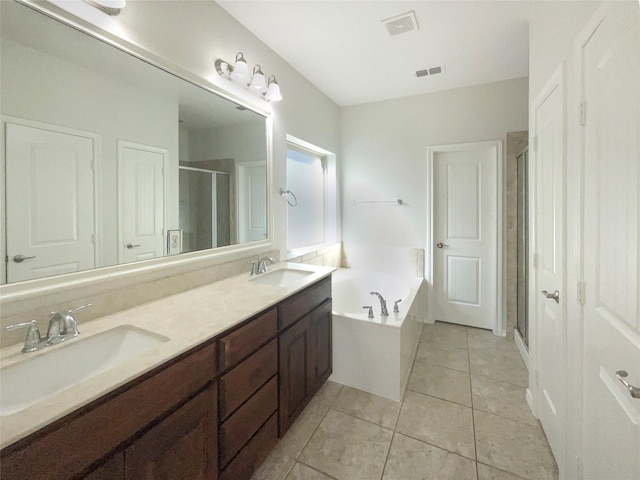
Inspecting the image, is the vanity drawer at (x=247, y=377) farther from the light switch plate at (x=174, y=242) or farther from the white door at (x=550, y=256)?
the white door at (x=550, y=256)

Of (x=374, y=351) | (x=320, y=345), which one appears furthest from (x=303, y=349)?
(x=374, y=351)

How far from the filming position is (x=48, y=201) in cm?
107

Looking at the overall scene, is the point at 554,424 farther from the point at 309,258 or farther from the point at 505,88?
the point at 505,88

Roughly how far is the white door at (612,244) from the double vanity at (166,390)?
126cm

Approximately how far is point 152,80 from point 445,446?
2.50 meters

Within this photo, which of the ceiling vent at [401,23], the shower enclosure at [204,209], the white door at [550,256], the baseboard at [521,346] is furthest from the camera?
the baseboard at [521,346]

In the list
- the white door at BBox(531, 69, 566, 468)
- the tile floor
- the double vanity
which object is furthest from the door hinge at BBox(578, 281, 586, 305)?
the double vanity

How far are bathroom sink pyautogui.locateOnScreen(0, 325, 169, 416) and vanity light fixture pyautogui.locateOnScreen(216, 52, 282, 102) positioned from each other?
1573mm

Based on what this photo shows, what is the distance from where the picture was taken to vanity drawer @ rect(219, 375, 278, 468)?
114 centimetres

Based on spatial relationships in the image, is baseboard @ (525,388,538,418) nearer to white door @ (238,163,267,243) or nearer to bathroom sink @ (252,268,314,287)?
bathroom sink @ (252,268,314,287)

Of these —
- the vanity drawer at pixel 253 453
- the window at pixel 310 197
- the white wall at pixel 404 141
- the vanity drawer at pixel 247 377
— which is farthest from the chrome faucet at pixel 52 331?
the white wall at pixel 404 141

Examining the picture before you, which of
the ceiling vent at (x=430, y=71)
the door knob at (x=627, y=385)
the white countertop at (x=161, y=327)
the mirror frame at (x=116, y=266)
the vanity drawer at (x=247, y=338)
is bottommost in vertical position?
the vanity drawer at (x=247, y=338)

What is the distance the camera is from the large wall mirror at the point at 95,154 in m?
1.00

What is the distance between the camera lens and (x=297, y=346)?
5.37 feet
